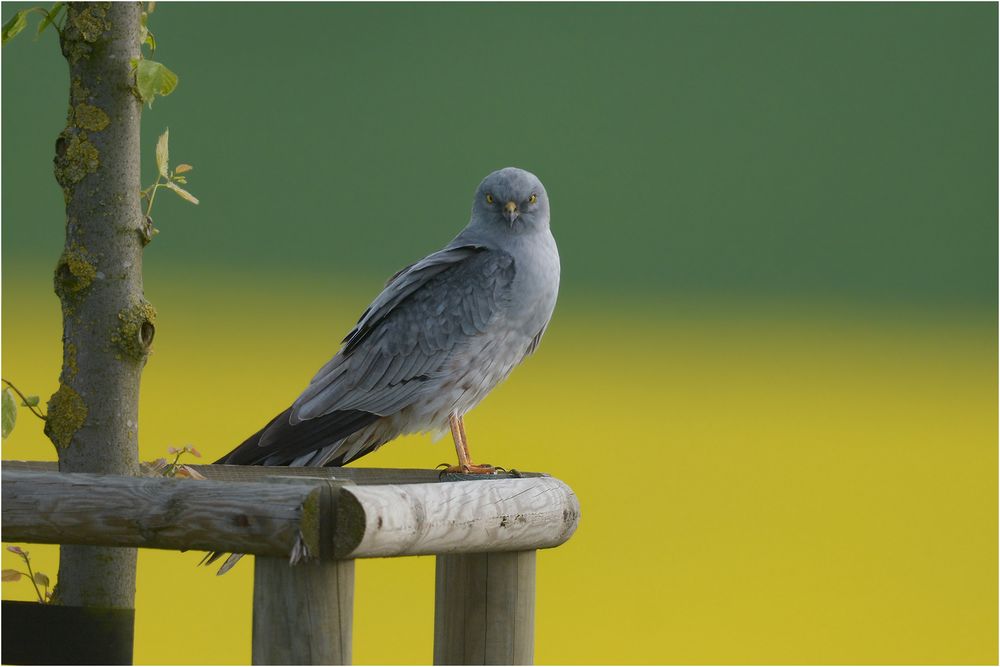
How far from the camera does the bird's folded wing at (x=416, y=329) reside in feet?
7.76

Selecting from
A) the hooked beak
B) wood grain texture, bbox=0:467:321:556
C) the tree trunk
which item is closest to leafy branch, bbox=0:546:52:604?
the tree trunk

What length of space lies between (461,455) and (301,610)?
962 mm

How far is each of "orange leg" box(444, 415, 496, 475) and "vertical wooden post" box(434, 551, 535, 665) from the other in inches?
10.9

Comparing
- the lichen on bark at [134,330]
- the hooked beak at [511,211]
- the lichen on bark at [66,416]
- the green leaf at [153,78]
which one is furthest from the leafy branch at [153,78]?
the hooked beak at [511,211]

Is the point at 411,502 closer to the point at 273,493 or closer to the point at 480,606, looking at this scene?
the point at 273,493

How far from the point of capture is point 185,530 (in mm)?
1449

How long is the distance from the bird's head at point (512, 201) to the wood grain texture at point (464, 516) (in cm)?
67

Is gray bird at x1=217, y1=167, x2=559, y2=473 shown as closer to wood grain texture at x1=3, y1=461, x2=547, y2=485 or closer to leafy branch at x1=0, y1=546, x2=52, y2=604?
wood grain texture at x1=3, y1=461, x2=547, y2=485

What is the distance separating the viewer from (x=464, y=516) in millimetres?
1659

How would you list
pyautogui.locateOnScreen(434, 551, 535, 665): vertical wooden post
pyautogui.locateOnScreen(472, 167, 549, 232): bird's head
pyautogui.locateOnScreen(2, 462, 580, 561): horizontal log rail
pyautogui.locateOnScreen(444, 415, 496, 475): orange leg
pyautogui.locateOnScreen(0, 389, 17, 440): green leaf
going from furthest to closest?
pyautogui.locateOnScreen(472, 167, 549, 232): bird's head
pyautogui.locateOnScreen(444, 415, 496, 475): orange leg
pyautogui.locateOnScreen(434, 551, 535, 665): vertical wooden post
pyautogui.locateOnScreen(0, 389, 17, 440): green leaf
pyautogui.locateOnScreen(2, 462, 580, 561): horizontal log rail

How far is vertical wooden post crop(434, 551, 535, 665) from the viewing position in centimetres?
199

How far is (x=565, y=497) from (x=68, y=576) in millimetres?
798

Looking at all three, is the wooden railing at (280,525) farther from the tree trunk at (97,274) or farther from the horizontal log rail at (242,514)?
the tree trunk at (97,274)

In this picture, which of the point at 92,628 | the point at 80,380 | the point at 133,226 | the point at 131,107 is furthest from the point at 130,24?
the point at 92,628
